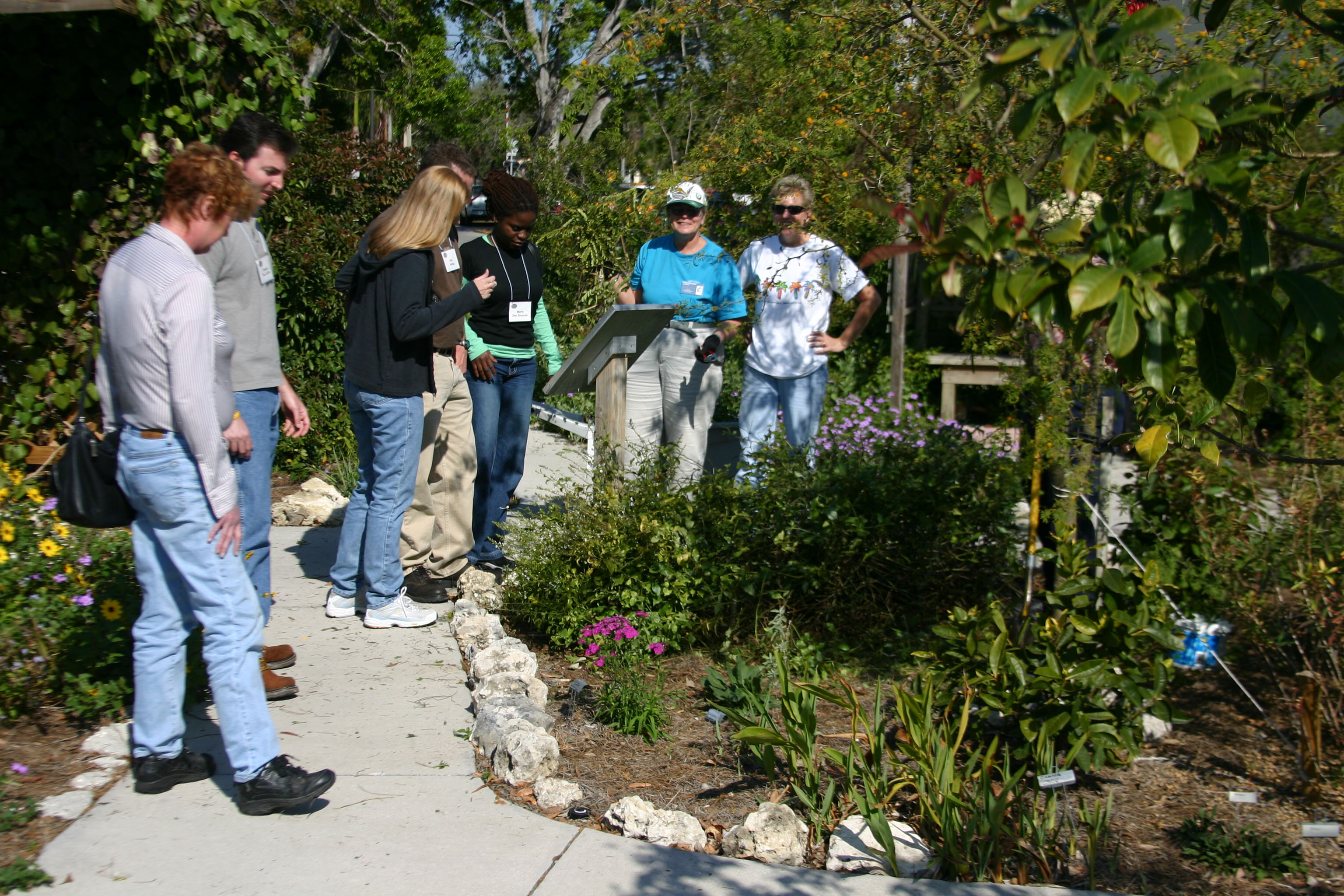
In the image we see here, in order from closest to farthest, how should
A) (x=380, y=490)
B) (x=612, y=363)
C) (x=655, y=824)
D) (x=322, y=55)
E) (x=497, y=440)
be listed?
1. (x=655, y=824)
2. (x=380, y=490)
3. (x=612, y=363)
4. (x=497, y=440)
5. (x=322, y=55)

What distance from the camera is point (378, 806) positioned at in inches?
123

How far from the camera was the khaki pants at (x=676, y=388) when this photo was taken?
5.45 m

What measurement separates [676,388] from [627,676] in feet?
6.45

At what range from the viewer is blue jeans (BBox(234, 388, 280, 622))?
3.63m

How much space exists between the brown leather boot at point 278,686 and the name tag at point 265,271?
4.44ft

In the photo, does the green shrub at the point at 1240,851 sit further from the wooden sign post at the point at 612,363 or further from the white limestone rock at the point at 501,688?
the wooden sign post at the point at 612,363

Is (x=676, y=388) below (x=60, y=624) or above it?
above

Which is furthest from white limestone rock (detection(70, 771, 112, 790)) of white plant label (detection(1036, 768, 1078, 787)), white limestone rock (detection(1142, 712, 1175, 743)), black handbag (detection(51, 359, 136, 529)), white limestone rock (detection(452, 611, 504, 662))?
white limestone rock (detection(1142, 712, 1175, 743))

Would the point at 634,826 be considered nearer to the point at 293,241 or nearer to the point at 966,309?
the point at 966,309

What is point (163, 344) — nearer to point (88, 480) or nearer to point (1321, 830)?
point (88, 480)

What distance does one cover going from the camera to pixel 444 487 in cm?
492

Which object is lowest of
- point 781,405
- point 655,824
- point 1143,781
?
point 1143,781

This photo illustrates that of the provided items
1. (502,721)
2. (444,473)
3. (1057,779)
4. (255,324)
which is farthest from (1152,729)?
(255,324)

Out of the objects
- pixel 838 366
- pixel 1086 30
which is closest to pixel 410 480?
pixel 1086 30
